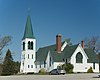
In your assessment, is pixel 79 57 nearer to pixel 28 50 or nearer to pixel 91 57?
pixel 91 57

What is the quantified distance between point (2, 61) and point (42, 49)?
2153cm

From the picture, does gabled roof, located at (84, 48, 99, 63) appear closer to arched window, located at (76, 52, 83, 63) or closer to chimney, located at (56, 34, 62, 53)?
arched window, located at (76, 52, 83, 63)

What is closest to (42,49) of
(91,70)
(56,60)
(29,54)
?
(29,54)

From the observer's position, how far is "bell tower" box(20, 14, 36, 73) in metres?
75.7

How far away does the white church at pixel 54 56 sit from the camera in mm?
64062

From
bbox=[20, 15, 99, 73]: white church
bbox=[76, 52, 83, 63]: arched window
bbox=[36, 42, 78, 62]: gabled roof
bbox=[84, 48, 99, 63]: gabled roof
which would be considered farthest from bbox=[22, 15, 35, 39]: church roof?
bbox=[76, 52, 83, 63]: arched window

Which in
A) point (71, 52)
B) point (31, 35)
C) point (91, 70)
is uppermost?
point (31, 35)

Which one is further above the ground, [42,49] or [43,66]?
[42,49]

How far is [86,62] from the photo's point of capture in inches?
2562

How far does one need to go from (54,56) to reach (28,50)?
1354 centimetres

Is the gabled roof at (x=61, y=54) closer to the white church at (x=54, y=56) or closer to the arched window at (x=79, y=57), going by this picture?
the white church at (x=54, y=56)

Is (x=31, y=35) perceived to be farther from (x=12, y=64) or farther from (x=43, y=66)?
(x=12, y=64)

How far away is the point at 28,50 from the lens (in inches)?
3009

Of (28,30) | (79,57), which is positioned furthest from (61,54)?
(28,30)
